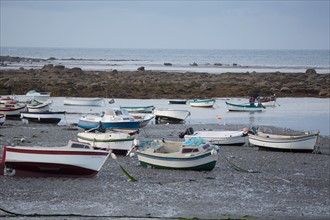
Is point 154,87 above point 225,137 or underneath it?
above

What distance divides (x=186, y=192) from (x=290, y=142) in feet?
33.1

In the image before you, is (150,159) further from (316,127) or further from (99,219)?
(316,127)

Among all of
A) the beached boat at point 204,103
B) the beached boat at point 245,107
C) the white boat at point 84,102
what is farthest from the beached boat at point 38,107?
the beached boat at point 245,107

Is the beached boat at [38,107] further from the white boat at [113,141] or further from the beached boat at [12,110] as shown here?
the white boat at [113,141]

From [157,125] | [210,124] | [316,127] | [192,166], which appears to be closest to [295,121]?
[316,127]

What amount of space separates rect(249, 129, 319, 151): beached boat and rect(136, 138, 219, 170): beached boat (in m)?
6.05

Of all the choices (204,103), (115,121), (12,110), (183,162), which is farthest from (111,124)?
(204,103)

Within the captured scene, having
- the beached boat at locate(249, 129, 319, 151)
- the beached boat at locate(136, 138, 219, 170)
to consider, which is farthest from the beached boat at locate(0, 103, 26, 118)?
the beached boat at locate(136, 138, 219, 170)

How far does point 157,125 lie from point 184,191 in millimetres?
19173

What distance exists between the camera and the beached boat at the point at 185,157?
865 inches

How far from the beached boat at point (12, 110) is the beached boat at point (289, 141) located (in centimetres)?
1698

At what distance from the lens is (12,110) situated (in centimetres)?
3847

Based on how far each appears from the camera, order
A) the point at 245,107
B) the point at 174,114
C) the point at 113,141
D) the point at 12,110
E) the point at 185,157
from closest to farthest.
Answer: the point at 185,157, the point at 113,141, the point at 12,110, the point at 174,114, the point at 245,107

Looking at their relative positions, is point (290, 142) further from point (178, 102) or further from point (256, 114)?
point (178, 102)
